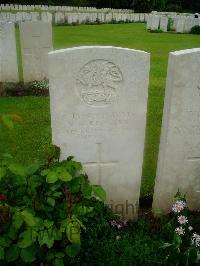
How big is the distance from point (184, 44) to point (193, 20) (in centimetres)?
563

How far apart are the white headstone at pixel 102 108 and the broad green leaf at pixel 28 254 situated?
1.02 m

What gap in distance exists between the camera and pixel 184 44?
598 inches

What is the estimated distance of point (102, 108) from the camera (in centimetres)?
311

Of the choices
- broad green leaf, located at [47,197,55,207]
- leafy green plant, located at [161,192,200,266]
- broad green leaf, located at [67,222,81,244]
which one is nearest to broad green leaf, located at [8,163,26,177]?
broad green leaf, located at [47,197,55,207]

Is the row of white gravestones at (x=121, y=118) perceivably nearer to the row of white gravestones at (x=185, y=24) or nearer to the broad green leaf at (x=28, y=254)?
the broad green leaf at (x=28, y=254)

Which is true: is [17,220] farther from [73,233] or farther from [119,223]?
[119,223]

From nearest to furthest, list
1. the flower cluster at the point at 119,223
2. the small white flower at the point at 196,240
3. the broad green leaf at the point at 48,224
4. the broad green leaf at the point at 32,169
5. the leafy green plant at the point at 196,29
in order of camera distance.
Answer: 1. the broad green leaf at the point at 48,224
2. the broad green leaf at the point at 32,169
3. the small white flower at the point at 196,240
4. the flower cluster at the point at 119,223
5. the leafy green plant at the point at 196,29

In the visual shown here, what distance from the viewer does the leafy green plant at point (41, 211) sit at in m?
2.43

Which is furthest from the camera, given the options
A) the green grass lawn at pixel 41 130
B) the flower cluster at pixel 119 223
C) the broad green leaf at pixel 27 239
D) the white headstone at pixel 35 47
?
the white headstone at pixel 35 47

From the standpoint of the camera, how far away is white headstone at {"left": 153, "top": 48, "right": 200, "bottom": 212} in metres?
2.98

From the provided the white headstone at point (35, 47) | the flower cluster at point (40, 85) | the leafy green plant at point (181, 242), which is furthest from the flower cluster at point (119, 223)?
the white headstone at point (35, 47)

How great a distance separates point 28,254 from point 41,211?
31 centimetres

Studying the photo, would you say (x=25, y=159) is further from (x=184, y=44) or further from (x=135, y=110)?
(x=184, y=44)

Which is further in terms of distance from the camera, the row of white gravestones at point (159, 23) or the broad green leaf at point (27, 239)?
→ the row of white gravestones at point (159, 23)
